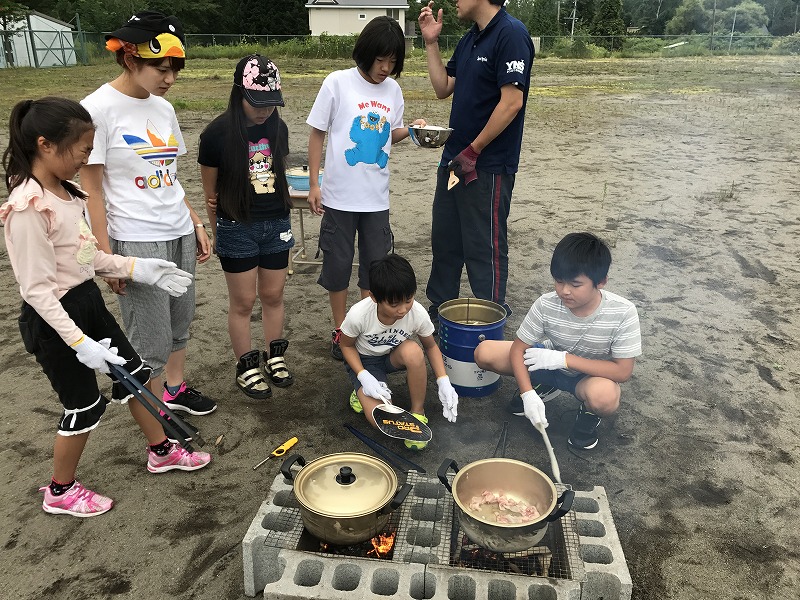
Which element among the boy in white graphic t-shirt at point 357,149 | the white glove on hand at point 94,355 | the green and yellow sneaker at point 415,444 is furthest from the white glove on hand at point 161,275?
the green and yellow sneaker at point 415,444

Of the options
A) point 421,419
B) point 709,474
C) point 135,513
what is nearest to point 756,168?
point 709,474

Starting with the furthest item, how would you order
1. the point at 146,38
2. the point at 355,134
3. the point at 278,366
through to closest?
the point at 278,366
the point at 355,134
the point at 146,38

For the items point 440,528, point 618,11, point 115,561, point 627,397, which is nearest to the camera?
point 440,528

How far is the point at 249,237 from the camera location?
130 inches

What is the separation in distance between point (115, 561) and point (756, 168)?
9.56m

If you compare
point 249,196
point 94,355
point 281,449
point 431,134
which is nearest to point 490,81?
point 431,134

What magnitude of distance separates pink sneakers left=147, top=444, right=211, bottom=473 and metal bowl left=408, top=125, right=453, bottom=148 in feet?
7.89

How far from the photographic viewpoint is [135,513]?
8.95ft

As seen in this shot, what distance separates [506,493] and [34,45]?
36613mm

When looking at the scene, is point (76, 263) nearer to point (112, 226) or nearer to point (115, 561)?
point (112, 226)

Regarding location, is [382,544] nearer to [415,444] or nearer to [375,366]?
[415,444]

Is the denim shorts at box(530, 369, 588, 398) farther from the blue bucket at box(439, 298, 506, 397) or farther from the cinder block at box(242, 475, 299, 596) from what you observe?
the cinder block at box(242, 475, 299, 596)

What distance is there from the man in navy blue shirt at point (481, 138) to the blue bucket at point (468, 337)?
13.9 inches

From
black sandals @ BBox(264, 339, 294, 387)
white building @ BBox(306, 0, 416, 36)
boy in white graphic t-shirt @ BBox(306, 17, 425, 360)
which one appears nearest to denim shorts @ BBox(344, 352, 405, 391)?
black sandals @ BBox(264, 339, 294, 387)
